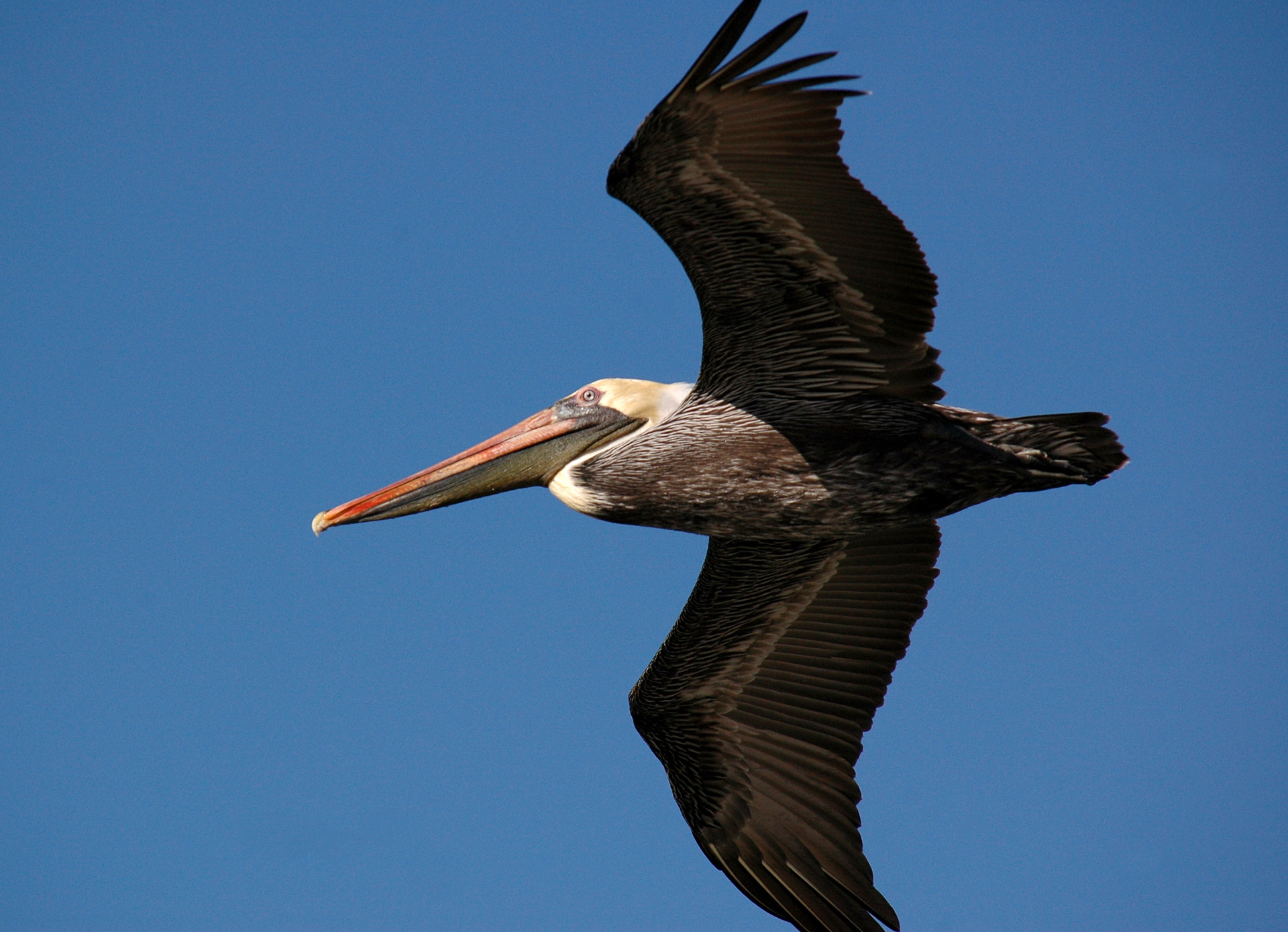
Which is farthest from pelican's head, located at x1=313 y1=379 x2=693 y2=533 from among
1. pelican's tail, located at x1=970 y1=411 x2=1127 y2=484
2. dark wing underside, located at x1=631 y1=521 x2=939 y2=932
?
pelican's tail, located at x1=970 y1=411 x2=1127 y2=484

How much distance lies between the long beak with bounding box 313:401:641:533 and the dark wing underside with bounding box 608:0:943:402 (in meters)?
1.00

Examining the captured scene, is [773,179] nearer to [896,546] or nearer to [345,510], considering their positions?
[896,546]

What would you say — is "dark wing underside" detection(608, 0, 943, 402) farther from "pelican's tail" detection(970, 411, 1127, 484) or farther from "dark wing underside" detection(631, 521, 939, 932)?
"dark wing underside" detection(631, 521, 939, 932)

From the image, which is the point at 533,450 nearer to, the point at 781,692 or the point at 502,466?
the point at 502,466

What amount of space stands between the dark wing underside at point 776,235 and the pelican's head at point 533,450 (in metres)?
0.74

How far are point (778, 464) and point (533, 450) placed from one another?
67.0 inches

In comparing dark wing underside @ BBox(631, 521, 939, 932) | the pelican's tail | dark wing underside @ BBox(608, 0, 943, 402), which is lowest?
dark wing underside @ BBox(631, 521, 939, 932)

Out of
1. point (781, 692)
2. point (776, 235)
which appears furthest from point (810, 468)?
point (781, 692)

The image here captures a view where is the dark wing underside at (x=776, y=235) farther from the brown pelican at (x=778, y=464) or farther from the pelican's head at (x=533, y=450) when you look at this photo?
the pelican's head at (x=533, y=450)

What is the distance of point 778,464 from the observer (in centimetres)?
737

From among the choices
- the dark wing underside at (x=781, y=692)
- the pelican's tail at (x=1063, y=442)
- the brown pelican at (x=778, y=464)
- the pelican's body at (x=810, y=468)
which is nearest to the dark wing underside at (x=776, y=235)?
the brown pelican at (x=778, y=464)

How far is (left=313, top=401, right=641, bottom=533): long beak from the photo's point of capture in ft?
26.6

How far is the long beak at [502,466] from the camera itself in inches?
319

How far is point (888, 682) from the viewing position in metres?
8.42
